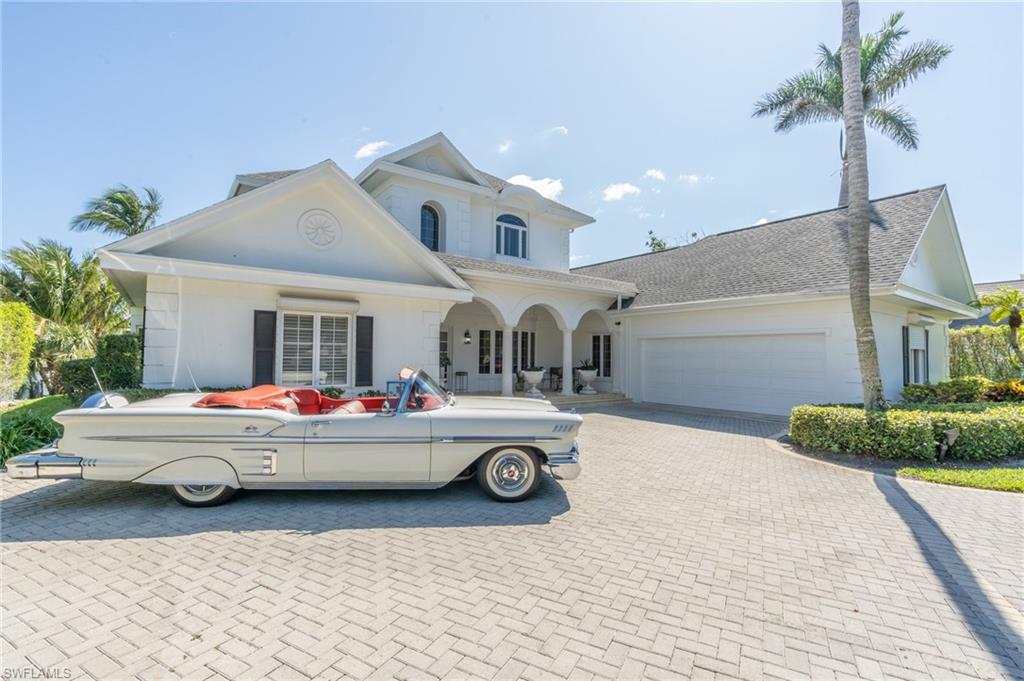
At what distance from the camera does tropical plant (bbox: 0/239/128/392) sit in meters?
17.8

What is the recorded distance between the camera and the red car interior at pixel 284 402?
16.1 feet

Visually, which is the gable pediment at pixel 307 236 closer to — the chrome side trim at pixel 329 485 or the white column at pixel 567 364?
the white column at pixel 567 364

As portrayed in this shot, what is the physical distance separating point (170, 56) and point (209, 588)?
9.57 meters

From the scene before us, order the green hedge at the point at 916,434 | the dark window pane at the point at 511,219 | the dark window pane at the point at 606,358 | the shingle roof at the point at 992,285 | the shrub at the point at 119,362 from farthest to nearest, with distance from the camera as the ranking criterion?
the shingle roof at the point at 992,285
the dark window pane at the point at 606,358
the dark window pane at the point at 511,219
the shrub at the point at 119,362
the green hedge at the point at 916,434

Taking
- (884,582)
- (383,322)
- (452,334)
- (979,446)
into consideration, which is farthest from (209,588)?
(452,334)

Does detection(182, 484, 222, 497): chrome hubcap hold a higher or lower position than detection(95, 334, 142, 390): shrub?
lower

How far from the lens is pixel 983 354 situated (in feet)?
61.3

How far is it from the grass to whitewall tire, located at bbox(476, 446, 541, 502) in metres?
5.79

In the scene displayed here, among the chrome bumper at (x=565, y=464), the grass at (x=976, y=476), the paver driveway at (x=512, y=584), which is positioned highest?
the chrome bumper at (x=565, y=464)

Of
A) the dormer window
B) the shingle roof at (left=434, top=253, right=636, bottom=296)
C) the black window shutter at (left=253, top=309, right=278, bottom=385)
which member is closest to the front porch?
the shingle roof at (left=434, top=253, right=636, bottom=296)

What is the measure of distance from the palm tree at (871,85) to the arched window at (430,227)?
546 inches

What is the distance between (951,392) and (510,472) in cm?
1242

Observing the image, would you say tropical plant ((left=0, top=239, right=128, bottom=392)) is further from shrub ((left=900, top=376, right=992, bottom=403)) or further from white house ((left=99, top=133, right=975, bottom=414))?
shrub ((left=900, top=376, right=992, bottom=403))

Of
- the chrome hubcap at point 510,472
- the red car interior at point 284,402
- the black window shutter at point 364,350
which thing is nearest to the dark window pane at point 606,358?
the black window shutter at point 364,350
